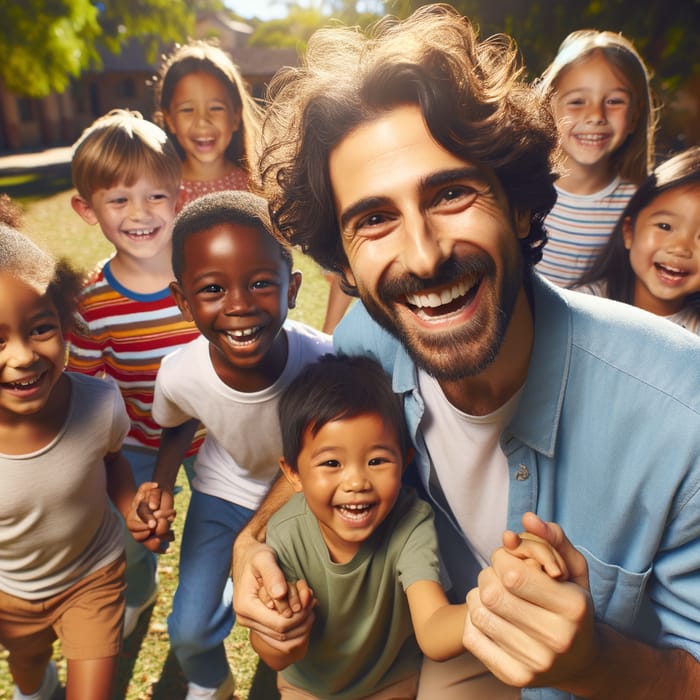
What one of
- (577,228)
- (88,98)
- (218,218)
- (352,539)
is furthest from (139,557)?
(88,98)

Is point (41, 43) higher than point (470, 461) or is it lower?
higher

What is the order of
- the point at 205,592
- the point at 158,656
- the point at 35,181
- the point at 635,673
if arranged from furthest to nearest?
the point at 35,181 → the point at 158,656 → the point at 205,592 → the point at 635,673

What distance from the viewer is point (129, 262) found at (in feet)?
8.66

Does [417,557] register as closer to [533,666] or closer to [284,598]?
[284,598]

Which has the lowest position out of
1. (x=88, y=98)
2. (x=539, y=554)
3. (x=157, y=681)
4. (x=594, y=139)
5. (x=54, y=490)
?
(x=157, y=681)

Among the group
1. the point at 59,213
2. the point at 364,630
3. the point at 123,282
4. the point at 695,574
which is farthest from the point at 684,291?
the point at 59,213

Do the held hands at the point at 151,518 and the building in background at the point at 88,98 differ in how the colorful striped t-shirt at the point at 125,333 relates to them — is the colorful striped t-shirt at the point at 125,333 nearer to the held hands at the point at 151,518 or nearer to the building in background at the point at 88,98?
the held hands at the point at 151,518

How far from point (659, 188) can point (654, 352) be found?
1.11 metres

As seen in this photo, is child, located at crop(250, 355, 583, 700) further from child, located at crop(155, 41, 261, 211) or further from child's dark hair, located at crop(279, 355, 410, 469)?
child, located at crop(155, 41, 261, 211)

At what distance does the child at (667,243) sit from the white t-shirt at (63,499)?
2.02m

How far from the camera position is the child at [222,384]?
202 centimetres

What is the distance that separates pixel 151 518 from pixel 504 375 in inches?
46.2

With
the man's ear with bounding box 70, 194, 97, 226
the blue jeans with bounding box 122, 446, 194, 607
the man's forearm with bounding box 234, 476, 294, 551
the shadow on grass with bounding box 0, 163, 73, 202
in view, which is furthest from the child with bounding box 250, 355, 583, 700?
the shadow on grass with bounding box 0, 163, 73, 202

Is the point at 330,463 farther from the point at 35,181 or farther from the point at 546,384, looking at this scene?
the point at 35,181
